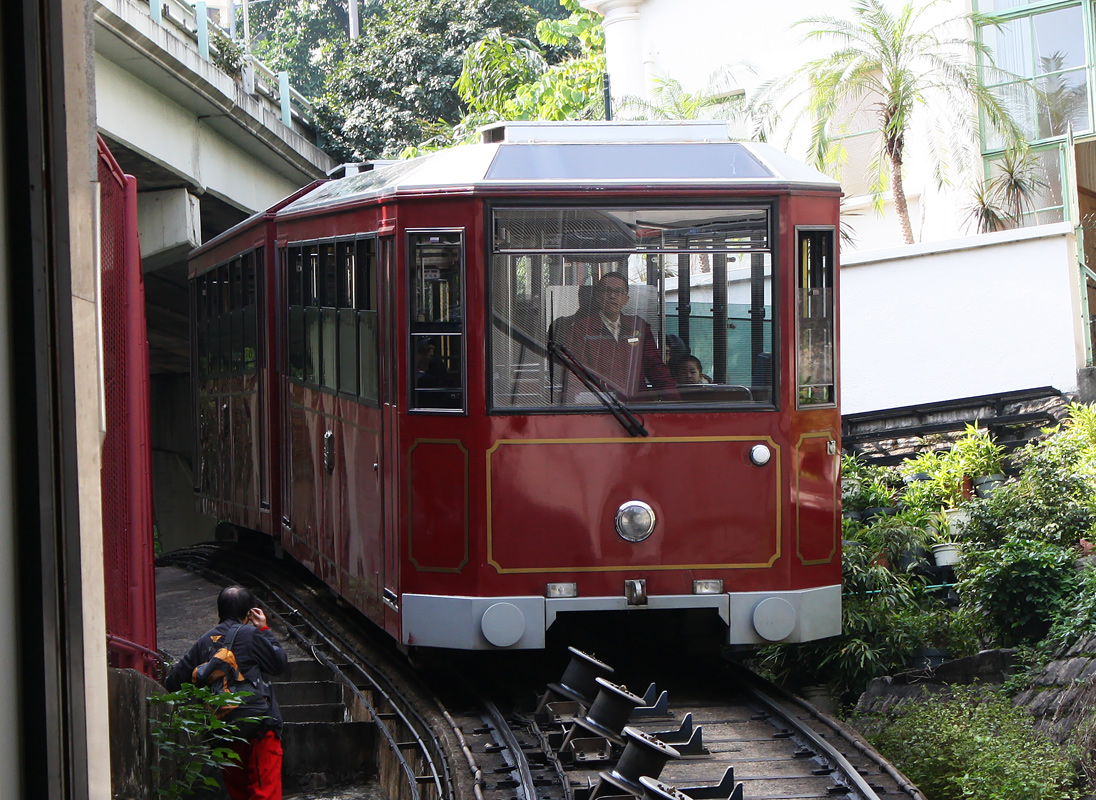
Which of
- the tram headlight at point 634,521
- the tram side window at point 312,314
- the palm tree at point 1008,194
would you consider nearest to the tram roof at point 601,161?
the tram side window at point 312,314

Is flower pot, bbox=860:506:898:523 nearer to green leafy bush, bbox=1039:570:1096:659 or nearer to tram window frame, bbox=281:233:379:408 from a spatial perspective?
green leafy bush, bbox=1039:570:1096:659

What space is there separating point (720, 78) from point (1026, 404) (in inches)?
411

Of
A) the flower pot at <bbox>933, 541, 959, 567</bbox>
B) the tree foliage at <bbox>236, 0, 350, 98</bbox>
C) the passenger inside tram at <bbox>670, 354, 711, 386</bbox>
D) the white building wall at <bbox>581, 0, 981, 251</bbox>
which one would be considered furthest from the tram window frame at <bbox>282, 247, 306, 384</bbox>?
the tree foliage at <bbox>236, 0, 350, 98</bbox>

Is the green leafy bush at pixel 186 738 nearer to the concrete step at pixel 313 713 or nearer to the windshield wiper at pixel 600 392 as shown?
the concrete step at pixel 313 713

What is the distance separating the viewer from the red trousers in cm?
649

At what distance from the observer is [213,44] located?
1848cm

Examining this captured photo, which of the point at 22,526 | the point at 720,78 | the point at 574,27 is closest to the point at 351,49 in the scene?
the point at 574,27

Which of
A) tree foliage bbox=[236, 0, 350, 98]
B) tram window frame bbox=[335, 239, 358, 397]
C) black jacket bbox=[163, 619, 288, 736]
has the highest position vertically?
tree foliage bbox=[236, 0, 350, 98]

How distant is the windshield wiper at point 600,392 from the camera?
759cm

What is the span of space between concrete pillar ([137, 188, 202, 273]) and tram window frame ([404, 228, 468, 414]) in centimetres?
1125

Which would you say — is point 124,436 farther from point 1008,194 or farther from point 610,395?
point 1008,194

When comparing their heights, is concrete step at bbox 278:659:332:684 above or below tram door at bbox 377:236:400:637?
below

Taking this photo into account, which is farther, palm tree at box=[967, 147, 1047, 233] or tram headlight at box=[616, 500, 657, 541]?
palm tree at box=[967, 147, 1047, 233]

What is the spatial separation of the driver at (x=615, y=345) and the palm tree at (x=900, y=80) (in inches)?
466
